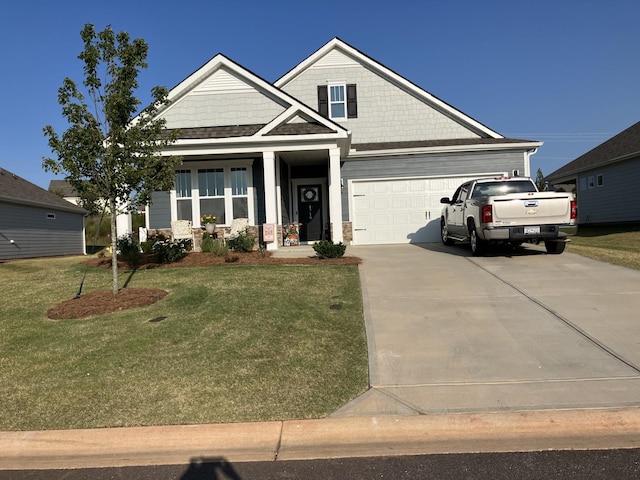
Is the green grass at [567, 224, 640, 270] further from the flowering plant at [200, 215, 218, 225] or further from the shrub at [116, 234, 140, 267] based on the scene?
the shrub at [116, 234, 140, 267]

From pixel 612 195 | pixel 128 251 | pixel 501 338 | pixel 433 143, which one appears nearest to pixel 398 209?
pixel 433 143

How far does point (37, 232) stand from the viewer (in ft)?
72.9

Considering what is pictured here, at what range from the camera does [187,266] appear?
11031 mm

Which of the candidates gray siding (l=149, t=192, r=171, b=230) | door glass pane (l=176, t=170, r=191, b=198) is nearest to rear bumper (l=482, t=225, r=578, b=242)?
door glass pane (l=176, t=170, r=191, b=198)

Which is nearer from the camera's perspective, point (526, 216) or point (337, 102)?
point (526, 216)

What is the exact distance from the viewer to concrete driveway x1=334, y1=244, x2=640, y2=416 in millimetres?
4262

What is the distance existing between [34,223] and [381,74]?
1745 cm

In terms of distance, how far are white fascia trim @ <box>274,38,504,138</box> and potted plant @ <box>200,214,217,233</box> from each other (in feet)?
20.6

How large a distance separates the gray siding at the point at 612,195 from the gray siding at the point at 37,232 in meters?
27.6

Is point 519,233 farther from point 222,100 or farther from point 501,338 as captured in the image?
point 222,100

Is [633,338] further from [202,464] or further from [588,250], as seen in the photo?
[588,250]

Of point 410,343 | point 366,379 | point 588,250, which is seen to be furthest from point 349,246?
point 366,379

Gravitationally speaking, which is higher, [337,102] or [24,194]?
[337,102]

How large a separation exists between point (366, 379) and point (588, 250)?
9838 mm
